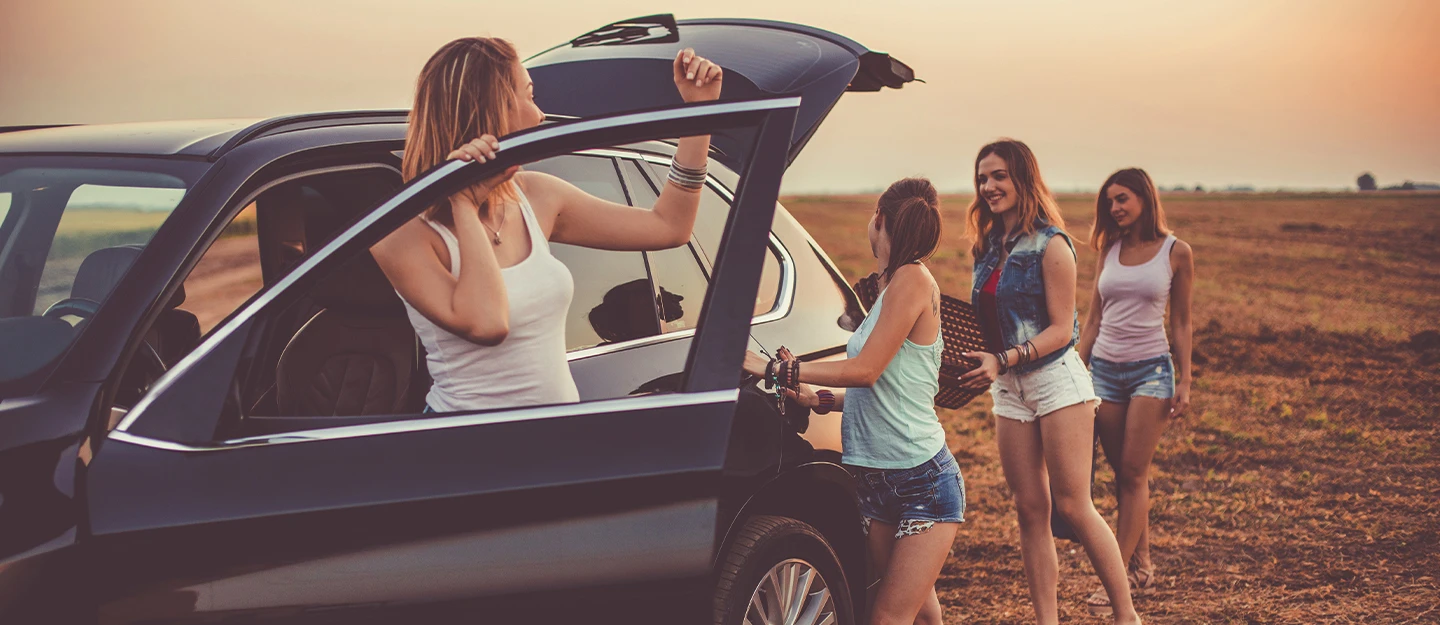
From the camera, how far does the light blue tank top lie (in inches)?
127

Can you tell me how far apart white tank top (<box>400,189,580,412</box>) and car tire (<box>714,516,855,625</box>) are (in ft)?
1.88

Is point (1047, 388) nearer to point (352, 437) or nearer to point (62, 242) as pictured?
point (352, 437)

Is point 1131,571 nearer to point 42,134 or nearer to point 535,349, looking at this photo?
point 535,349

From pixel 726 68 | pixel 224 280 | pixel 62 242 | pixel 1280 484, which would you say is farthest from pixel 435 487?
pixel 224 280

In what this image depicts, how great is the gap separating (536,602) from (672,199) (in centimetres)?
102

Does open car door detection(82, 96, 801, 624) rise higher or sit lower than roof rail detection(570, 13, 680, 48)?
lower

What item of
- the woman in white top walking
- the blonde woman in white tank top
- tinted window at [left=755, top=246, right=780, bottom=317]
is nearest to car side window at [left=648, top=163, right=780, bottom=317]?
tinted window at [left=755, top=246, right=780, bottom=317]

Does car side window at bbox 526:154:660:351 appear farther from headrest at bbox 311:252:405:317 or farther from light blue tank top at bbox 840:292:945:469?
light blue tank top at bbox 840:292:945:469

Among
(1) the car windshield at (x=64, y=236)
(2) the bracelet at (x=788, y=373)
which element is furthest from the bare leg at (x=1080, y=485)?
(1) the car windshield at (x=64, y=236)

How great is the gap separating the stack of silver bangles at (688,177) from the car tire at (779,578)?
2.62ft

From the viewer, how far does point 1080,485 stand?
13.1 feet

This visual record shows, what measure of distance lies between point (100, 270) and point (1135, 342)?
393 centimetres

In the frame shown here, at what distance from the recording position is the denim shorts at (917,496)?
323 centimetres

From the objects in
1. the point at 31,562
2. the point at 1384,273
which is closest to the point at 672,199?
the point at 31,562
